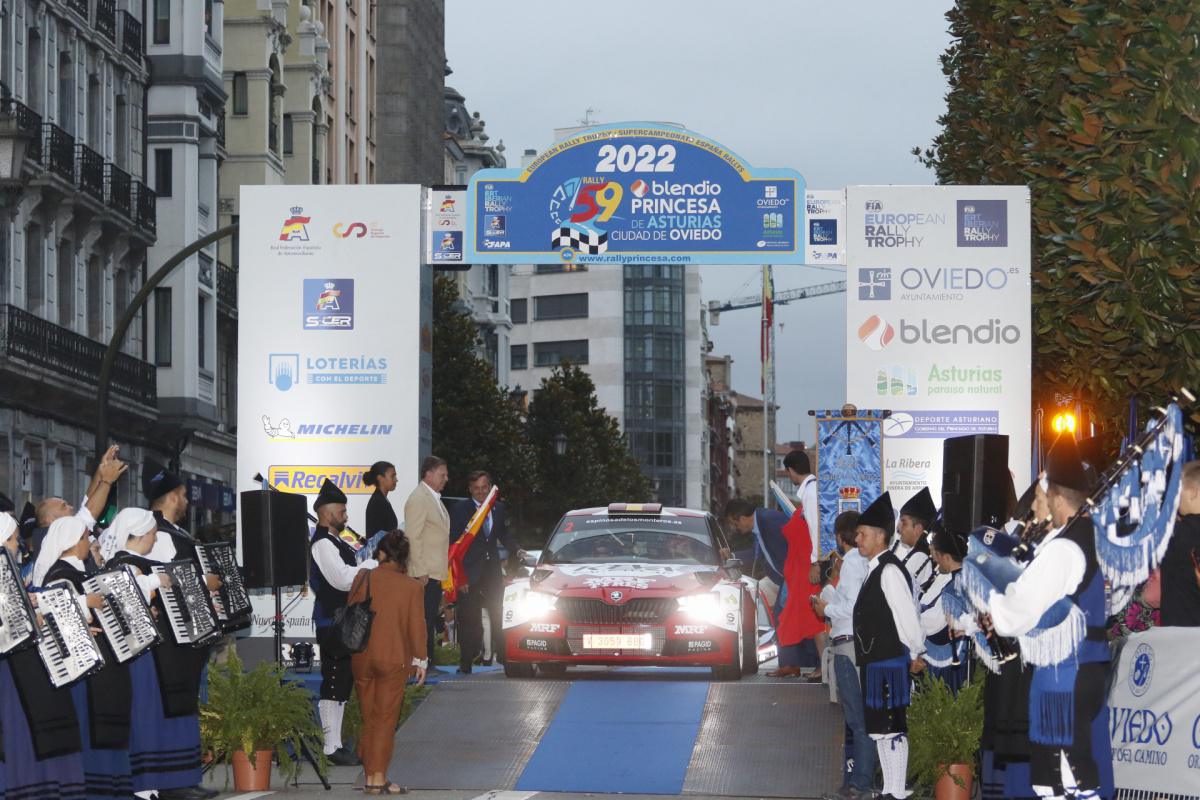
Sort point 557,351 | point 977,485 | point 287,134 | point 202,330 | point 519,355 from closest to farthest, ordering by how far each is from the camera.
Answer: point 977,485 < point 202,330 < point 287,134 < point 557,351 < point 519,355

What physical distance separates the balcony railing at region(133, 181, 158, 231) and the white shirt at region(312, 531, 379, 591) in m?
31.9

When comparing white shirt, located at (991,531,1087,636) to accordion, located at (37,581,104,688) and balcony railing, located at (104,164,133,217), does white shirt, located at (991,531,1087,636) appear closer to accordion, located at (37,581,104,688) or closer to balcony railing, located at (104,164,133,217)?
accordion, located at (37,581,104,688)

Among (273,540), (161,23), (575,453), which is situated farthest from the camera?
(575,453)

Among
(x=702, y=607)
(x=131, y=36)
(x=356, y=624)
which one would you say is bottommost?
(x=702, y=607)

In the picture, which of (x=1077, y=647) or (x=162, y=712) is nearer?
(x=1077, y=647)

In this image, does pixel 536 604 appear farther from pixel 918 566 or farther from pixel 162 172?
pixel 162 172

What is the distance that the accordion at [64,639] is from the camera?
11.6 m

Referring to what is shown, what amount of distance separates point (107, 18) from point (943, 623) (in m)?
34.6

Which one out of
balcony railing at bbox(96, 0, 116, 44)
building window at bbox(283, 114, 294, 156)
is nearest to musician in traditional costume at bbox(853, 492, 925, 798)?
balcony railing at bbox(96, 0, 116, 44)

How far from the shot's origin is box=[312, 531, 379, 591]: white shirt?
1573cm

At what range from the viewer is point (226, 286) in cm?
5469

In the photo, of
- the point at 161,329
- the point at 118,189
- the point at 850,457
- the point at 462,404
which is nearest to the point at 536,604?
the point at 850,457

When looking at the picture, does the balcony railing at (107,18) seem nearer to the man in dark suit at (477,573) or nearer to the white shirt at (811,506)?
the man in dark suit at (477,573)

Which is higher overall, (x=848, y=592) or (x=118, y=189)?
(x=118, y=189)
